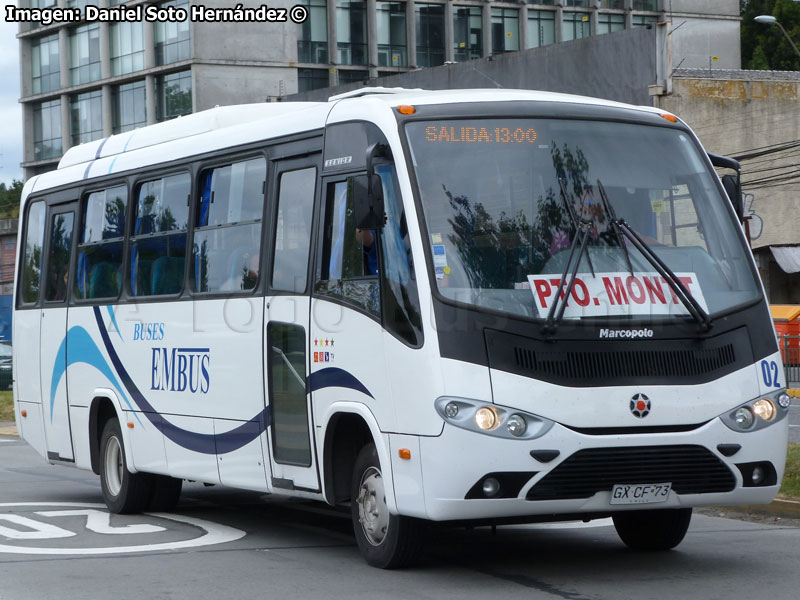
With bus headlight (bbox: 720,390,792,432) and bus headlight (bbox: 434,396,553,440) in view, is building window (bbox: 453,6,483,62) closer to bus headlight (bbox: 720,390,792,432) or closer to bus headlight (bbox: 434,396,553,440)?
bus headlight (bbox: 720,390,792,432)

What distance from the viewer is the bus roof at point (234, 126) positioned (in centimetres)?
928

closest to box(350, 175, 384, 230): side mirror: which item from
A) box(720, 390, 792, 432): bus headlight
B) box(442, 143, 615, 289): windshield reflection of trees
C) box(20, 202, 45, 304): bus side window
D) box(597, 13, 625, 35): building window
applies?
box(442, 143, 615, 289): windshield reflection of trees

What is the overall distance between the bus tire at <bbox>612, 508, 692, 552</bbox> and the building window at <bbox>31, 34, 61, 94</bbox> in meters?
61.0

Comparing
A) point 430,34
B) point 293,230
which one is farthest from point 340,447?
→ point 430,34

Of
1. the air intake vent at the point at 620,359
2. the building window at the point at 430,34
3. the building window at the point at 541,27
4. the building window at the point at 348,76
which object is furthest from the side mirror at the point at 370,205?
the building window at the point at 541,27

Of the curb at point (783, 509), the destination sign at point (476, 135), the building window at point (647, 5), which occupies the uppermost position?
the building window at point (647, 5)

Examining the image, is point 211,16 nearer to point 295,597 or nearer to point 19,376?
point 19,376

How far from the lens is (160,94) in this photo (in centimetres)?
6141

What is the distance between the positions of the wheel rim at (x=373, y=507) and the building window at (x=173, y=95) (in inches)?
2014

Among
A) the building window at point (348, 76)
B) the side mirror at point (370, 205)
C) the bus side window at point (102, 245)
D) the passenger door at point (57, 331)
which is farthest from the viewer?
the building window at point (348, 76)

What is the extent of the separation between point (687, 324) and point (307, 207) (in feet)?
9.47

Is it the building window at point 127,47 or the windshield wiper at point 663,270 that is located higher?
the building window at point 127,47

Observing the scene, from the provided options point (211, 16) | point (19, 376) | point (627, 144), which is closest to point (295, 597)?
point (627, 144)

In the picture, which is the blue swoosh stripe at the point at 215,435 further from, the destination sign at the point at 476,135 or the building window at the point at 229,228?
the destination sign at the point at 476,135
